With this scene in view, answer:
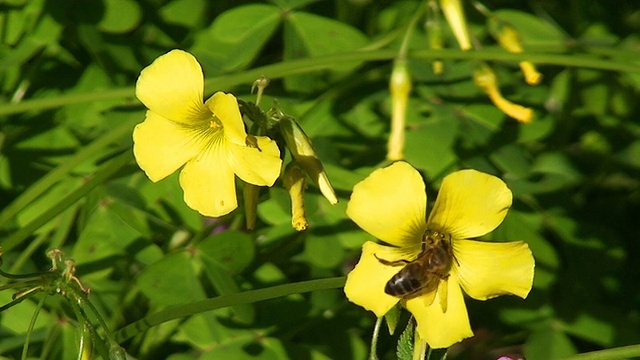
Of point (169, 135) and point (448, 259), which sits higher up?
point (169, 135)

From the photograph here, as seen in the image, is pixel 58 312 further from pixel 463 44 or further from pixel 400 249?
pixel 463 44

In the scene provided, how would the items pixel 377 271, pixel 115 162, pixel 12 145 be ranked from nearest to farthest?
pixel 377 271 < pixel 115 162 < pixel 12 145

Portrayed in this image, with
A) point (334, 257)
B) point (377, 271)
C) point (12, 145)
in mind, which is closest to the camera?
point (377, 271)

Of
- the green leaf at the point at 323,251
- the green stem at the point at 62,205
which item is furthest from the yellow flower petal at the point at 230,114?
the green leaf at the point at 323,251

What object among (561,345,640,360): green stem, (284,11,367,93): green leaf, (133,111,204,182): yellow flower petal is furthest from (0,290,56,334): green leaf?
(561,345,640,360): green stem

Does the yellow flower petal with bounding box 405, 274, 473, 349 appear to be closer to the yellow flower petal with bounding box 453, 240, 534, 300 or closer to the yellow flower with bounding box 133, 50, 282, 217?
the yellow flower petal with bounding box 453, 240, 534, 300

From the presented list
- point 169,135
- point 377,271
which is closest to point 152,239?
point 169,135

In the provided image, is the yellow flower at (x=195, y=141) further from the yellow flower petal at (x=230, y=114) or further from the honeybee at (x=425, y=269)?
the honeybee at (x=425, y=269)

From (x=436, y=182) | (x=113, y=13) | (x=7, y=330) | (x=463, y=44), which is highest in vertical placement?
(x=113, y=13)

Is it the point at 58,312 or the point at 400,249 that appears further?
the point at 58,312
